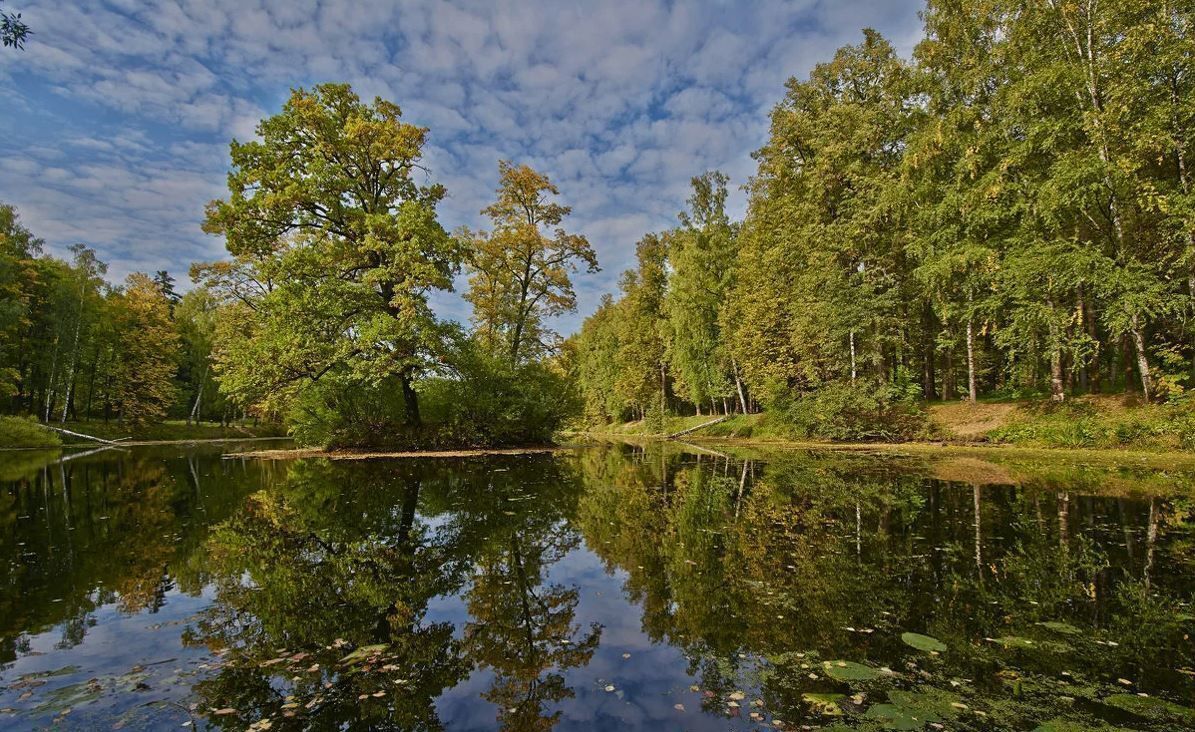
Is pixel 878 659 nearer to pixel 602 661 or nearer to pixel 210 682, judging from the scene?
pixel 602 661

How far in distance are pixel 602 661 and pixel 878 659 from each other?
93.2 inches

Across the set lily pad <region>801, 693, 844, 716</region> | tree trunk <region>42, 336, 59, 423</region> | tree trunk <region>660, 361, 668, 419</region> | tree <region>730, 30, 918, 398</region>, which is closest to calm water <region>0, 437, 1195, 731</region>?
lily pad <region>801, 693, 844, 716</region>

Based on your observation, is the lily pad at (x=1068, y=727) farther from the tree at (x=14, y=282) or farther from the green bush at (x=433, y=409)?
the tree at (x=14, y=282)

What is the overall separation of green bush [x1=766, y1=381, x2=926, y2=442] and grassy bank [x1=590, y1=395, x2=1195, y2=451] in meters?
0.73

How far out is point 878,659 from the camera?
4.34 metres

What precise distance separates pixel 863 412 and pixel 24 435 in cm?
4898

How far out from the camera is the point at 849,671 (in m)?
4.16

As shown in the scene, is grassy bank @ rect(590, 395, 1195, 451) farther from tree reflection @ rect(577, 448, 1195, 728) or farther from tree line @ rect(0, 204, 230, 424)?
tree line @ rect(0, 204, 230, 424)

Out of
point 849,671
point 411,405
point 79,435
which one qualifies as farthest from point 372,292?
point 79,435

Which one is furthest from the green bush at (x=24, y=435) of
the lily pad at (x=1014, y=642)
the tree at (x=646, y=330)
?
the lily pad at (x=1014, y=642)

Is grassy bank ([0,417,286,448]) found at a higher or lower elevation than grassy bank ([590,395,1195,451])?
lower

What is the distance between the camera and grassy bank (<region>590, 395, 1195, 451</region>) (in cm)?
1736

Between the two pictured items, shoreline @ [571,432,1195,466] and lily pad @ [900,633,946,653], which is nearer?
lily pad @ [900,633,946,653]

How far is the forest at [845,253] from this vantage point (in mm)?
19594
